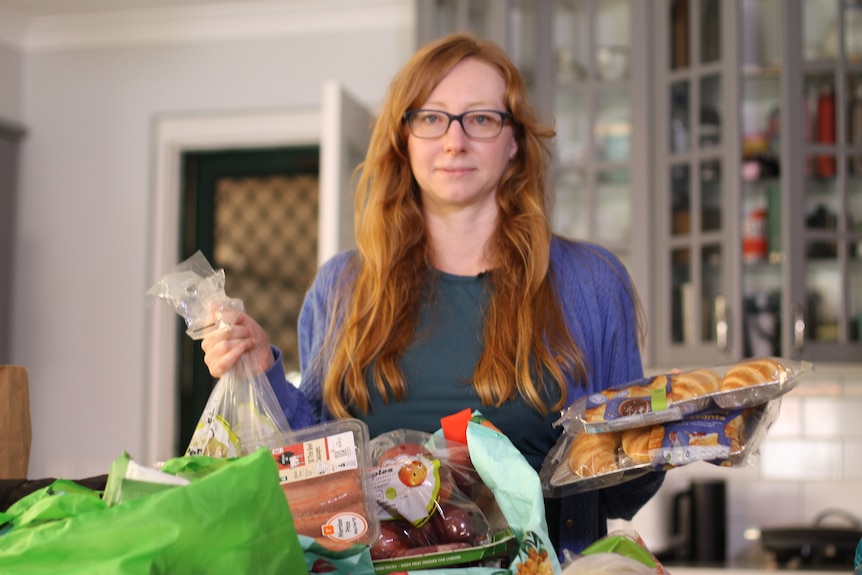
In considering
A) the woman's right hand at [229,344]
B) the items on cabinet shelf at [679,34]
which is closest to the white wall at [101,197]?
the items on cabinet shelf at [679,34]

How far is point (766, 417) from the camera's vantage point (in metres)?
1.06

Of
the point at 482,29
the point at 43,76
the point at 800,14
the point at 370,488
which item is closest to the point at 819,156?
the point at 800,14

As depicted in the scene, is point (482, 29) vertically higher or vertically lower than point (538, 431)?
higher

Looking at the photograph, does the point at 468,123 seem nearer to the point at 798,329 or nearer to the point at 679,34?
the point at 798,329

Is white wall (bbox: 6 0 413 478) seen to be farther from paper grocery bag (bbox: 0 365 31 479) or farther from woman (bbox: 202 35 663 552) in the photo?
paper grocery bag (bbox: 0 365 31 479)

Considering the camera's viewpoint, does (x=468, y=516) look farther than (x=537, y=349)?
No

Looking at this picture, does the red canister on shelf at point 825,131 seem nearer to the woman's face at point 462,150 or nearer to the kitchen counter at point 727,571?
the kitchen counter at point 727,571

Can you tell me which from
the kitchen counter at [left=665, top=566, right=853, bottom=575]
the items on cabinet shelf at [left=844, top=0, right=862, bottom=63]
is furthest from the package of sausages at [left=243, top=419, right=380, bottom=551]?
the items on cabinet shelf at [left=844, top=0, right=862, bottom=63]

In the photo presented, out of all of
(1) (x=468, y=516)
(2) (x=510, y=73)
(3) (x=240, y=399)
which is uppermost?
(2) (x=510, y=73)

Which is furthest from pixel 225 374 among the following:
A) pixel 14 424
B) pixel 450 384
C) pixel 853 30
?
pixel 853 30

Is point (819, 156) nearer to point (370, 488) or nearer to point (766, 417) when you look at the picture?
point (766, 417)

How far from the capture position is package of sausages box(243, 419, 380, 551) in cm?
94

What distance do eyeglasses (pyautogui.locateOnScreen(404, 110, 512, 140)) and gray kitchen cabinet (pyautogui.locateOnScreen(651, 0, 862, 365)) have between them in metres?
1.91

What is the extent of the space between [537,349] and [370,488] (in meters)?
0.48
